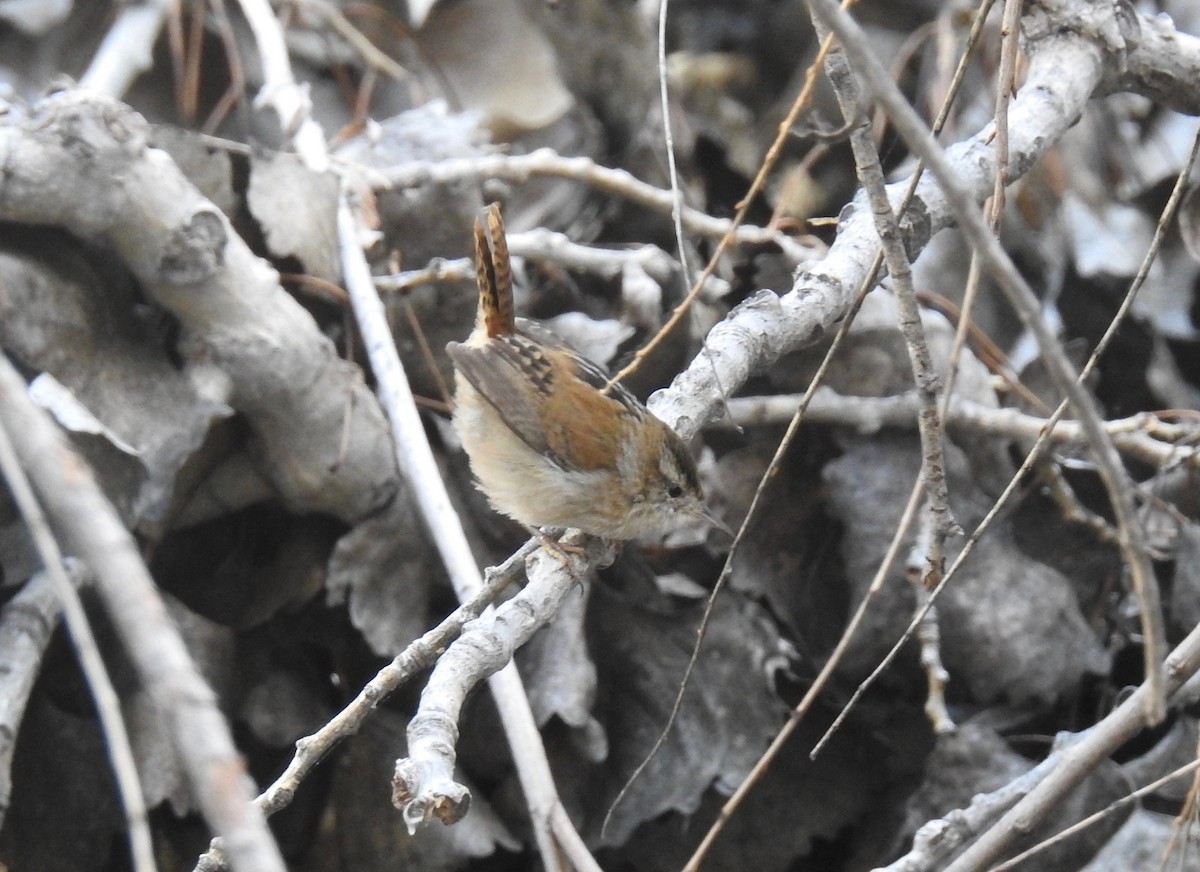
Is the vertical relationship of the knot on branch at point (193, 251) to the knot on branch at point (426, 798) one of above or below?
above

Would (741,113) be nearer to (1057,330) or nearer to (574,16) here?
(574,16)

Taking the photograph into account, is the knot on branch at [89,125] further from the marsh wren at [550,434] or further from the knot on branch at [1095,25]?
the knot on branch at [1095,25]

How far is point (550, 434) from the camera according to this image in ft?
9.39

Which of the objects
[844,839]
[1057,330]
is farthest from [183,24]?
[844,839]

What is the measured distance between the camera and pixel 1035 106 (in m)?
2.42

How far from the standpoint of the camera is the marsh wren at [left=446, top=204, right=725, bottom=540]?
2674mm

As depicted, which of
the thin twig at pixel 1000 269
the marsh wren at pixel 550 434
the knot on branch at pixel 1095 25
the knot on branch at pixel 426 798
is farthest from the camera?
→ the marsh wren at pixel 550 434

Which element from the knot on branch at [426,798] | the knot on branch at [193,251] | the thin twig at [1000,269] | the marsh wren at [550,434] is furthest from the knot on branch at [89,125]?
the thin twig at [1000,269]

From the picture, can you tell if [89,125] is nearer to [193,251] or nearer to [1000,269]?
[193,251]

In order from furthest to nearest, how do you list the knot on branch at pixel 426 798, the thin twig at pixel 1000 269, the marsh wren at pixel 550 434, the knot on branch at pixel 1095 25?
the marsh wren at pixel 550 434, the knot on branch at pixel 1095 25, the knot on branch at pixel 426 798, the thin twig at pixel 1000 269

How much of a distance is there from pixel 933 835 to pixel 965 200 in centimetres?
115

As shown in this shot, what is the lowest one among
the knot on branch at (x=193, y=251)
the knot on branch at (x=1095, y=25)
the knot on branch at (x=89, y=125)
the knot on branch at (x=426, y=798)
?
the knot on branch at (x=426, y=798)

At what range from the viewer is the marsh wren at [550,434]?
8.77 feet

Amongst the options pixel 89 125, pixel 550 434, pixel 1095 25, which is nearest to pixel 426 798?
pixel 550 434
